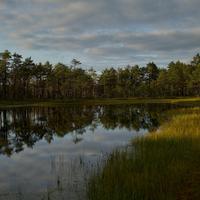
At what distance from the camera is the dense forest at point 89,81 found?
399 feet

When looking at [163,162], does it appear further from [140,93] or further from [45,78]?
[140,93]

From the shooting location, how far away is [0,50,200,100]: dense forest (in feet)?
399

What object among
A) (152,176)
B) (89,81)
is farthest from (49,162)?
(89,81)

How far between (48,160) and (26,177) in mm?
4082

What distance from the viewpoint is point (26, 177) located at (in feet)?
51.8

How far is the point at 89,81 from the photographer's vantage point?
521 feet

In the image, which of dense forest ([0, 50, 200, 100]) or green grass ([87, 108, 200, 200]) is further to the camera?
dense forest ([0, 50, 200, 100])

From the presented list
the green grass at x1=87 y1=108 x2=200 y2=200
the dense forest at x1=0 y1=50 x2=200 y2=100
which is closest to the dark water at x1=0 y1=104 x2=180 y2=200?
the green grass at x1=87 y1=108 x2=200 y2=200

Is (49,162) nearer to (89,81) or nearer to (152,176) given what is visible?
(152,176)

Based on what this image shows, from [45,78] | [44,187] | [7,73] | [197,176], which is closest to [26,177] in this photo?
[44,187]

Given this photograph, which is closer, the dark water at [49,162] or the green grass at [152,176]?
the green grass at [152,176]

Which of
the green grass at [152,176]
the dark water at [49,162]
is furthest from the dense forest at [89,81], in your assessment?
the green grass at [152,176]

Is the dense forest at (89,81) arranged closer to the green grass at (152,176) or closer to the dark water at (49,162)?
the dark water at (49,162)

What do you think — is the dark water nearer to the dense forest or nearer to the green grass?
the green grass
